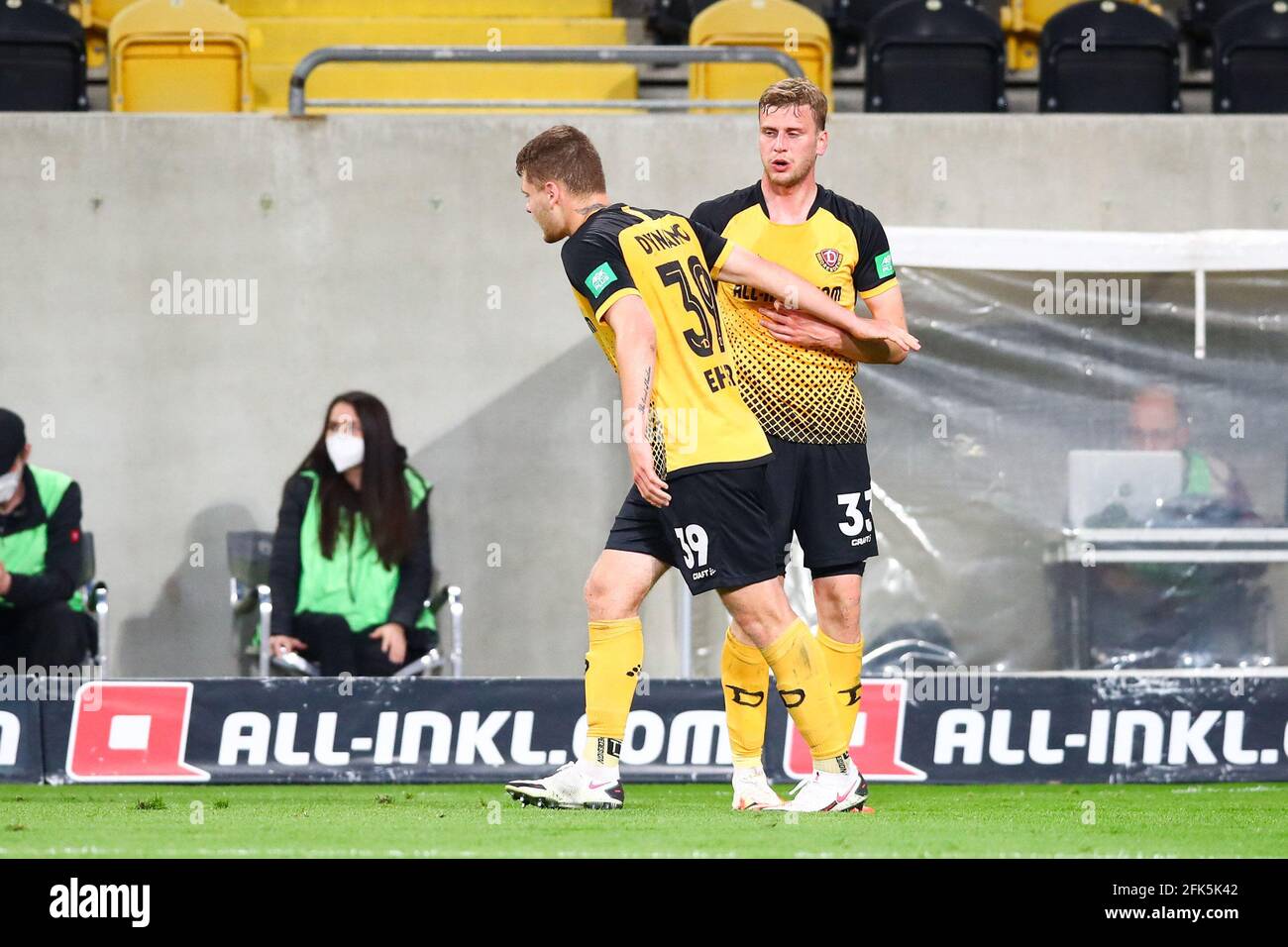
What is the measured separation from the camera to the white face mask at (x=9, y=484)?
25.5 ft

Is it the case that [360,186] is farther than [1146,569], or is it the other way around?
[360,186]

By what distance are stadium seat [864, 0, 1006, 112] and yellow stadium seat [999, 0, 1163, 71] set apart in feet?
5.04

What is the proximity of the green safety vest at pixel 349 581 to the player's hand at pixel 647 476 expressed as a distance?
318cm

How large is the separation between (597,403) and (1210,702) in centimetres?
343

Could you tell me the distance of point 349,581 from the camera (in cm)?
777

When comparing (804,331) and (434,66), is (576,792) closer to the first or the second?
(804,331)

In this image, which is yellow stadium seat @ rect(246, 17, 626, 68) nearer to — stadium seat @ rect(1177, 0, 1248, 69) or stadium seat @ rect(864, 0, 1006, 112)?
stadium seat @ rect(864, 0, 1006, 112)

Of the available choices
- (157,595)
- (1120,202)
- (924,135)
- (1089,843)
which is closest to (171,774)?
(157,595)

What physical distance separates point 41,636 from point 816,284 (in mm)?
3814

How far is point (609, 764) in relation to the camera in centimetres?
497

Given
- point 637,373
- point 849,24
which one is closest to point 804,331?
point 637,373

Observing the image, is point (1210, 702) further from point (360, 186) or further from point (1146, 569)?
point (360, 186)

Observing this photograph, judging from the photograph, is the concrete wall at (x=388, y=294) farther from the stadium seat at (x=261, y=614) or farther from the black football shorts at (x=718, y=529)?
the black football shorts at (x=718, y=529)

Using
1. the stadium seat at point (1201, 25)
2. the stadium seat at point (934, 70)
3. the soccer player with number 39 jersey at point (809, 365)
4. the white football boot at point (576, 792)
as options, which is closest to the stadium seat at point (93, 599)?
the white football boot at point (576, 792)
